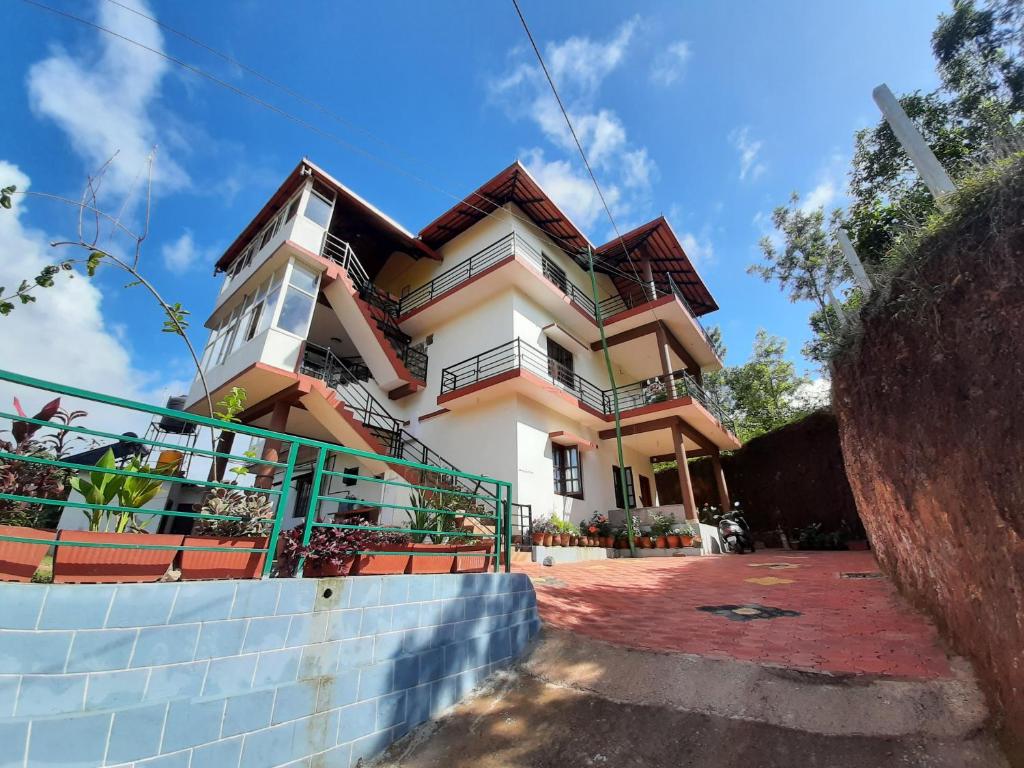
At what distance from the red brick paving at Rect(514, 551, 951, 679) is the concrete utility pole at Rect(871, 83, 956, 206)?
350cm

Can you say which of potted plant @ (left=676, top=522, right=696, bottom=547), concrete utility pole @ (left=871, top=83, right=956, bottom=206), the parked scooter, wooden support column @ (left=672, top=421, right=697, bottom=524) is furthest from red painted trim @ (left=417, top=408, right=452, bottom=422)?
concrete utility pole @ (left=871, top=83, right=956, bottom=206)

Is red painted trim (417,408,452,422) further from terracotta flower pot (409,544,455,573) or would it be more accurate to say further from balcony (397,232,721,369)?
terracotta flower pot (409,544,455,573)

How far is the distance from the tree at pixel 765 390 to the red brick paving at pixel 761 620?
1754 cm

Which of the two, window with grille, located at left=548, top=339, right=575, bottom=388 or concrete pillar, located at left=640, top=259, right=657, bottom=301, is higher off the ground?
concrete pillar, located at left=640, top=259, right=657, bottom=301

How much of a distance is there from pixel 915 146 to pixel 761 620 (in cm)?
479

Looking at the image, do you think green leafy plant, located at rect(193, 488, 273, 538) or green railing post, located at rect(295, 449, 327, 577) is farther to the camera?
green leafy plant, located at rect(193, 488, 273, 538)

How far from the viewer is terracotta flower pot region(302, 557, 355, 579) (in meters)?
2.95

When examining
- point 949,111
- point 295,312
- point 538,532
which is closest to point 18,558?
point 538,532

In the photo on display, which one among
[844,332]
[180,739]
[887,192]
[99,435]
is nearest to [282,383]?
[99,435]

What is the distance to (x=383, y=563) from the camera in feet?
10.7

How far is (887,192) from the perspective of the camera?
13.3 meters

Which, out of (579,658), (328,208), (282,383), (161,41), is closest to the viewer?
(579,658)

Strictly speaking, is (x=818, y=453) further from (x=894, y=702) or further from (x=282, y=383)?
(x=282, y=383)

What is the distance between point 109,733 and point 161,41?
287 inches
